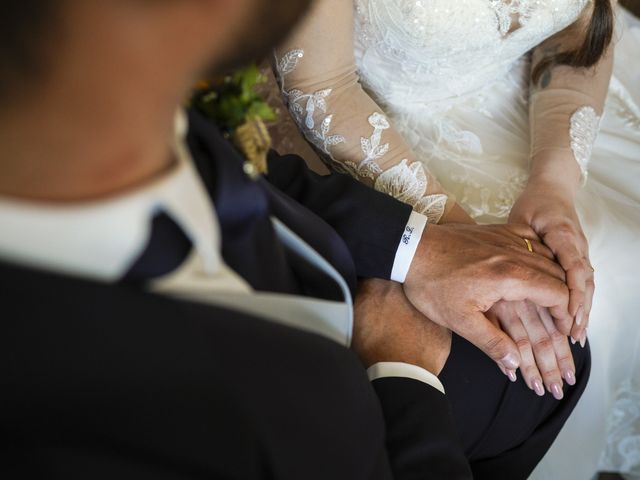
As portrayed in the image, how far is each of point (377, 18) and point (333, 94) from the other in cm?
17

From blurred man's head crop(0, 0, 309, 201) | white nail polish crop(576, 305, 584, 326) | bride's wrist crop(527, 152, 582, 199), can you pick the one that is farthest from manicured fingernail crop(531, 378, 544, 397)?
blurred man's head crop(0, 0, 309, 201)

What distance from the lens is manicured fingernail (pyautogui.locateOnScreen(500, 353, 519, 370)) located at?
34.4 inches

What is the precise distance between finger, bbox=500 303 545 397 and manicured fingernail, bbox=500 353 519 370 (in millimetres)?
19

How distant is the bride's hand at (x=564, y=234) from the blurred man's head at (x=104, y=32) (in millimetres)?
707

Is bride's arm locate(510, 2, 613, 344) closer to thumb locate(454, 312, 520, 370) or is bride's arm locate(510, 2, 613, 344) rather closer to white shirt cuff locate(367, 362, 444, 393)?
thumb locate(454, 312, 520, 370)

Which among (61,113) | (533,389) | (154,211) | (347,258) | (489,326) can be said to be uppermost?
(61,113)

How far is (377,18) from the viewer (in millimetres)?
1049

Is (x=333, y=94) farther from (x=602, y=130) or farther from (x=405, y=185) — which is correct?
(x=602, y=130)

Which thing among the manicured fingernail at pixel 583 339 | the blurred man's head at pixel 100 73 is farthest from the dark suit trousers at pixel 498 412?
the blurred man's head at pixel 100 73

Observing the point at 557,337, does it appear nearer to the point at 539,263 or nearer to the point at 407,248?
the point at 539,263

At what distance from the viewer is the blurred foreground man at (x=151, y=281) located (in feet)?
1.13

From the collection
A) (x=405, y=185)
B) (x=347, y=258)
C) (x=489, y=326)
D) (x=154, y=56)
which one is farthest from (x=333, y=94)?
(x=154, y=56)

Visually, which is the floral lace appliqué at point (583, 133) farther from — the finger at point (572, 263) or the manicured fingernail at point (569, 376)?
the manicured fingernail at point (569, 376)

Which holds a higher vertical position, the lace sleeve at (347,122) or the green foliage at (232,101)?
the green foliage at (232,101)
